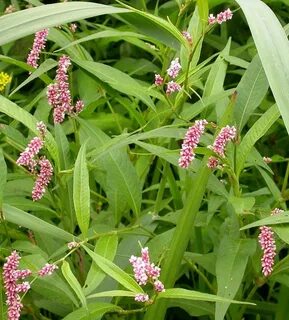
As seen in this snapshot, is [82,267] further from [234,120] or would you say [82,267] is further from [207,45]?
[207,45]

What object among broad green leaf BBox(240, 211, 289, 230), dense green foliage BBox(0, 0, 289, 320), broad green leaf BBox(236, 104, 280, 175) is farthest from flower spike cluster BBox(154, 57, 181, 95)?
broad green leaf BBox(240, 211, 289, 230)

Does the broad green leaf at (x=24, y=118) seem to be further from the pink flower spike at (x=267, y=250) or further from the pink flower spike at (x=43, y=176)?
the pink flower spike at (x=267, y=250)

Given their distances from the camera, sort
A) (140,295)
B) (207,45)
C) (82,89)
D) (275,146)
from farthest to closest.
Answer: (207,45) → (275,146) → (82,89) → (140,295)

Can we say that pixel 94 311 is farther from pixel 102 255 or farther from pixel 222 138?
pixel 222 138

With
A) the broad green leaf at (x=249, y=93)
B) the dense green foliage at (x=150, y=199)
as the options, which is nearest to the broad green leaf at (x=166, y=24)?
the dense green foliage at (x=150, y=199)

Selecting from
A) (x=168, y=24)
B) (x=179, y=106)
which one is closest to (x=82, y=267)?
(x=179, y=106)

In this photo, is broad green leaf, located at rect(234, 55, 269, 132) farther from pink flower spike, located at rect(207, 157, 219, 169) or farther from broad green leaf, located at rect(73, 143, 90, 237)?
broad green leaf, located at rect(73, 143, 90, 237)
